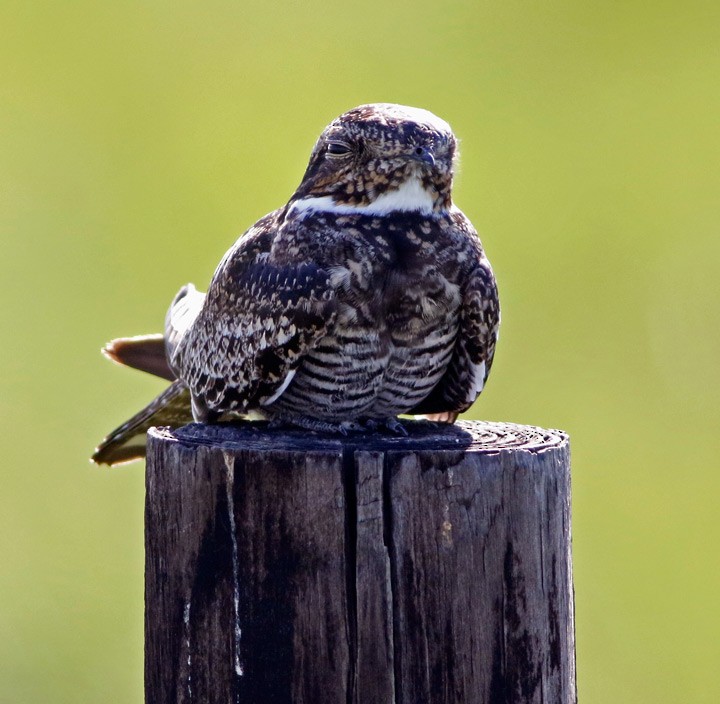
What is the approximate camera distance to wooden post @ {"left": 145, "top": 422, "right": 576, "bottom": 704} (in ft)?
11.4

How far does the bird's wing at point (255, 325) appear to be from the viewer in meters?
4.47

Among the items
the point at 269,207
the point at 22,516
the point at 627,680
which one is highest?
the point at 269,207

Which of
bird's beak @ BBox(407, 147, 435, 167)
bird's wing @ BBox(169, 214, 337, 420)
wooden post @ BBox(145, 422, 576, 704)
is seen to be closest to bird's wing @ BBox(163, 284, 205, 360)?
bird's wing @ BBox(169, 214, 337, 420)

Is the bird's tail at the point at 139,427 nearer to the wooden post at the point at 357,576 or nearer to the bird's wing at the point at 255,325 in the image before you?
the bird's wing at the point at 255,325

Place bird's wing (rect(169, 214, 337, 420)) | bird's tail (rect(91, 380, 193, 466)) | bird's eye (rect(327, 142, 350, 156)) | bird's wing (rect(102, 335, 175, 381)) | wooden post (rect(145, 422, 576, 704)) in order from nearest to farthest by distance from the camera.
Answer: wooden post (rect(145, 422, 576, 704)), bird's wing (rect(169, 214, 337, 420)), bird's eye (rect(327, 142, 350, 156)), bird's tail (rect(91, 380, 193, 466)), bird's wing (rect(102, 335, 175, 381))

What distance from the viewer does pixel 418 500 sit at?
3.53 metres

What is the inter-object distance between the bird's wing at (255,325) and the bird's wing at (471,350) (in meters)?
0.48

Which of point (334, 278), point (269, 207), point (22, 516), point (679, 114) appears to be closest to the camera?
point (334, 278)

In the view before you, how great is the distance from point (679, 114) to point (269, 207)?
14.2ft

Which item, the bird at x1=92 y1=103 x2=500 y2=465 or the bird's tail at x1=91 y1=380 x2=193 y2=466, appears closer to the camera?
the bird at x1=92 y1=103 x2=500 y2=465

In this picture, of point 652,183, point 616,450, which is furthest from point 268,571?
point 652,183

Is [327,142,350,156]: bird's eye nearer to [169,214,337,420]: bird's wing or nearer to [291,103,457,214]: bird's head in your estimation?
[291,103,457,214]: bird's head

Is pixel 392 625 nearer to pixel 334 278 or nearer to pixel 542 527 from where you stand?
pixel 542 527

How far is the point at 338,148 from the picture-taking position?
4.61 metres
